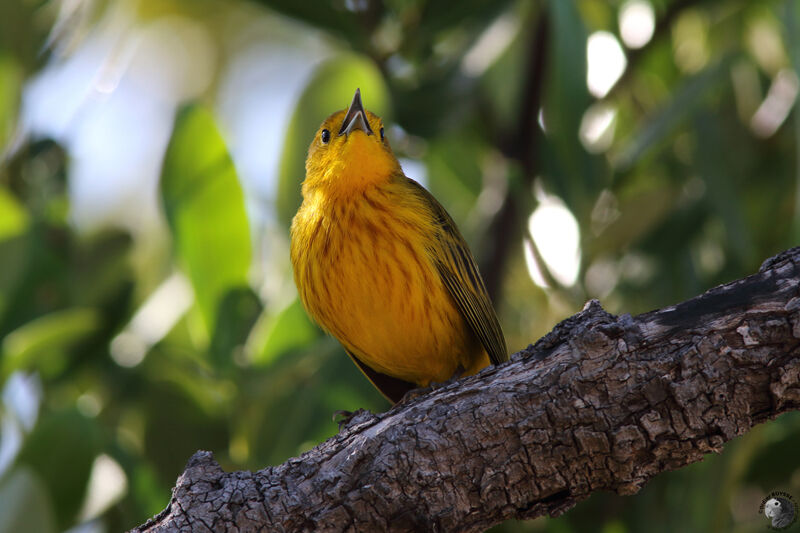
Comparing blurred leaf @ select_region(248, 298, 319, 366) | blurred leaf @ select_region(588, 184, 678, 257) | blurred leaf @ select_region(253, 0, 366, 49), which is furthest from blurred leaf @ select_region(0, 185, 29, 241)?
blurred leaf @ select_region(588, 184, 678, 257)

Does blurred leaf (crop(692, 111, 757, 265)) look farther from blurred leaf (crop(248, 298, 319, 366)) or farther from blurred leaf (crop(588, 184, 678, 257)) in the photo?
blurred leaf (crop(248, 298, 319, 366))

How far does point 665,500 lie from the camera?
5.04 meters

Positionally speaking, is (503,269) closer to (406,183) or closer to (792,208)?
(406,183)

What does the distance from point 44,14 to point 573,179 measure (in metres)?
3.20

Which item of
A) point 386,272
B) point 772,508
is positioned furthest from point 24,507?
point 772,508

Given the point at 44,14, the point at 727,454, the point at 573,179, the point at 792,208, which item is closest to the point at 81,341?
the point at 44,14

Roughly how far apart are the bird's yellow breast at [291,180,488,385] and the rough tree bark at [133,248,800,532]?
1237mm

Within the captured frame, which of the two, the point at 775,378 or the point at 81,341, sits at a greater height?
the point at 81,341

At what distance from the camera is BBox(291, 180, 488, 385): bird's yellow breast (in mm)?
3994

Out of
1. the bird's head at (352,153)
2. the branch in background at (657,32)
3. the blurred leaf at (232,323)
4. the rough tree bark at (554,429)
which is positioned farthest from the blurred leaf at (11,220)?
the branch in background at (657,32)

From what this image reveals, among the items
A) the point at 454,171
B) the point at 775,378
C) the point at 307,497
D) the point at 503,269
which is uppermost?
the point at 454,171

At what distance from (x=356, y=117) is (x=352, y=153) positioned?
0.18 meters

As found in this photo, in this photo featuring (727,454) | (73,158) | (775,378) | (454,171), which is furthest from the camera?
(454,171)

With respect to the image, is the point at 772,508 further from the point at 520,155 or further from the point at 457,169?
the point at 457,169
